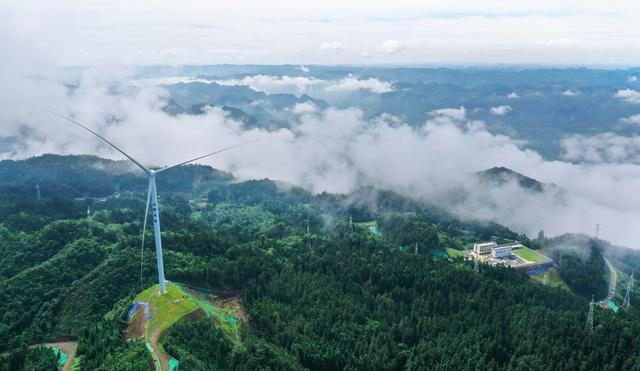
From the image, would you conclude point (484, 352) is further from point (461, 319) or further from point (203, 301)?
point (203, 301)

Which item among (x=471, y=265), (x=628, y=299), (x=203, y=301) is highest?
(x=203, y=301)

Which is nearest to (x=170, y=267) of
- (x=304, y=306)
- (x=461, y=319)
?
(x=304, y=306)

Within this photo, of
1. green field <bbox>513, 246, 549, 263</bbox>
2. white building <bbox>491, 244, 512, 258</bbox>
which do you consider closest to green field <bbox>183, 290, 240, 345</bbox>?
white building <bbox>491, 244, 512, 258</bbox>

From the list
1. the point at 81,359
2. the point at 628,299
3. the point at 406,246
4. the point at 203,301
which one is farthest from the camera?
the point at 406,246

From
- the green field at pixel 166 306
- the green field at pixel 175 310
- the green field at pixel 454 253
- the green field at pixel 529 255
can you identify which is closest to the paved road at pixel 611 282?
the green field at pixel 529 255

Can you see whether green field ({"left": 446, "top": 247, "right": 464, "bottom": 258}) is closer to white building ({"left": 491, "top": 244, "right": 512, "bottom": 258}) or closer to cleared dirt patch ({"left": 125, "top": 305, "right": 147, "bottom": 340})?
white building ({"left": 491, "top": 244, "right": 512, "bottom": 258})
